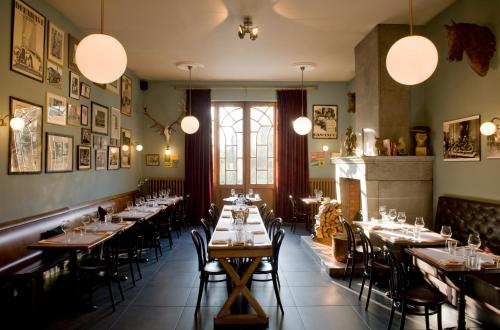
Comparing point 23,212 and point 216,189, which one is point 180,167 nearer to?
point 216,189

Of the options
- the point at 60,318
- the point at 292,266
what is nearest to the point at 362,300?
the point at 292,266

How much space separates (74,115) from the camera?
5414 millimetres

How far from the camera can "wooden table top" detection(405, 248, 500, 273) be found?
2.84m

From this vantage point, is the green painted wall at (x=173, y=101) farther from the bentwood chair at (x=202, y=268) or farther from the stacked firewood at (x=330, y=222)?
the bentwood chair at (x=202, y=268)

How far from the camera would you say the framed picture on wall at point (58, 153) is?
4688 millimetres

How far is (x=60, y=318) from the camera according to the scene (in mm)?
3574

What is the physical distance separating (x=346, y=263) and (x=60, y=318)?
3707 mm

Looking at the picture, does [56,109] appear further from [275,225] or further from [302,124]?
[302,124]

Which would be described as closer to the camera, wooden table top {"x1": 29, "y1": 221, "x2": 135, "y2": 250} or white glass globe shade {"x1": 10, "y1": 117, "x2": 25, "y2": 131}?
wooden table top {"x1": 29, "y1": 221, "x2": 135, "y2": 250}

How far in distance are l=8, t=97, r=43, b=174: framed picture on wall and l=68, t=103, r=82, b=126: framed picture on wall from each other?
0.74m

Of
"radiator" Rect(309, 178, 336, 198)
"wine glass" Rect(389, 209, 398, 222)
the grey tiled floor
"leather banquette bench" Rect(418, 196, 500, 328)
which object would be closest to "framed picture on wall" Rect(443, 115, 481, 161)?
"leather banquette bench" Rect(418, 196, 500, 328)

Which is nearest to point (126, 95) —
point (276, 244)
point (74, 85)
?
point (74, 85)

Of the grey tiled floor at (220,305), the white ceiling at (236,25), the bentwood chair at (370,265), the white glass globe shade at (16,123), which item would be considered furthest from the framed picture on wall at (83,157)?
the bentwood chair at (370,265)

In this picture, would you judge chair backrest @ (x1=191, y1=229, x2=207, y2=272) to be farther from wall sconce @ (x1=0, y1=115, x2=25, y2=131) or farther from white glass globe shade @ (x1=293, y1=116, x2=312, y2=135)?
white glass globe shade @ (x1=293, y1=116, x2=312, y2=135)
